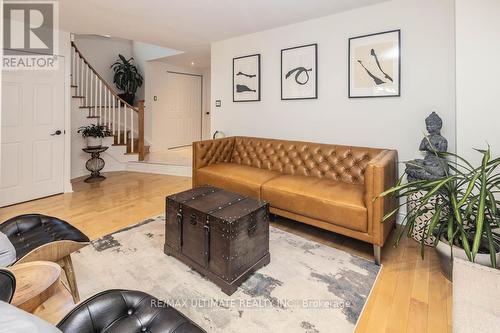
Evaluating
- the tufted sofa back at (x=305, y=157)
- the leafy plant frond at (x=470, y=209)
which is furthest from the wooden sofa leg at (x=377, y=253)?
the tufted sofa back at (x=305, y=157)

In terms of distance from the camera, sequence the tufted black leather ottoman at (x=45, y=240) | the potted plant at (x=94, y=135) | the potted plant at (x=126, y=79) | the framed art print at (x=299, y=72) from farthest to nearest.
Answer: the potted plant at (x=126, y=79) → the potted plant at (x=94, y=135) → the framed art print at (x=299, y=72) → the tufted black leather ottoman at (x=45, y=240)

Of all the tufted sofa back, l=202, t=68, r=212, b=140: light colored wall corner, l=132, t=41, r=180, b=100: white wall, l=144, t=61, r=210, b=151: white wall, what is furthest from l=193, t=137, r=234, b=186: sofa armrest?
l=202, t=68, r=212, b=140: light colored wall corner

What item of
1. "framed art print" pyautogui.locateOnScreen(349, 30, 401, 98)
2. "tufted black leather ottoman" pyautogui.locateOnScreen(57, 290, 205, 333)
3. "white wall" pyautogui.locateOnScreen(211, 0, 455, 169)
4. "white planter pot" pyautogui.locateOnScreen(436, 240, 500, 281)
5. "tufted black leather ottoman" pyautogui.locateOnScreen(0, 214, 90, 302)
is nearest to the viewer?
"tufted black leather ottoman" pyautogui.locateOnScreen(57, 290, 205, 333)

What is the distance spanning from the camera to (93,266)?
218cm

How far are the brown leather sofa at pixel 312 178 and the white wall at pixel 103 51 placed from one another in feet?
14.7

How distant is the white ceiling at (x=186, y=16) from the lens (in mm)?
2988

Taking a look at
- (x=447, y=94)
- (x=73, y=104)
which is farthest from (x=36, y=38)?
(x=447, y=94)

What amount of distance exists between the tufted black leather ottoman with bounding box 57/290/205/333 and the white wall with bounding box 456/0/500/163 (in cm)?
237

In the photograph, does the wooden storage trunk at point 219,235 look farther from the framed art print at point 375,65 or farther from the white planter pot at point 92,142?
the white planter pot at point 92,142

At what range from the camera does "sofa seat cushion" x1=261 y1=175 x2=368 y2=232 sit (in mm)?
2301

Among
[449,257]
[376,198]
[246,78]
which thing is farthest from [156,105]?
[449,257]

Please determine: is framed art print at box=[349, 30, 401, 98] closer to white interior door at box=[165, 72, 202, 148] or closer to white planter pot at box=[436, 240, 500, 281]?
white planter pot at box=[436, 240, 500, 281]

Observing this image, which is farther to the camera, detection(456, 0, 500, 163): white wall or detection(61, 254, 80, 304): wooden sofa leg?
detection(456, 0, 500, 163): white wall

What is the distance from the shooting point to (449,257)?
201 cm
